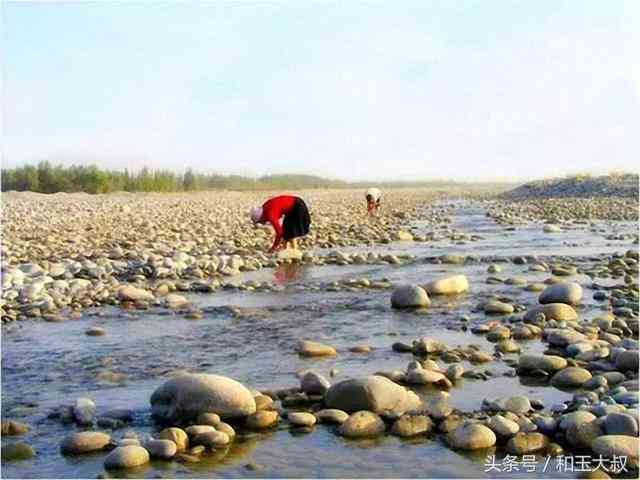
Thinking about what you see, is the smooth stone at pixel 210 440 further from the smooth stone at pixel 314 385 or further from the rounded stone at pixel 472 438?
the rounded stone at pixel 472 438

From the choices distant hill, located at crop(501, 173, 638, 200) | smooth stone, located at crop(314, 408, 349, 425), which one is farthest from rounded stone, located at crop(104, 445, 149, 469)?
distant hill, located at crop(501, 173, 638, 200)

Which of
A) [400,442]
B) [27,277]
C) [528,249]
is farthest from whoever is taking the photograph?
[528,249]

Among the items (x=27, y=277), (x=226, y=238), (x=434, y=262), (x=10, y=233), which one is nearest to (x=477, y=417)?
(x=27, y=277)

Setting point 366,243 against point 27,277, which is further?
point 366,243

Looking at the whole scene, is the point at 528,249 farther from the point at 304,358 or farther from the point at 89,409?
the point at 89,409

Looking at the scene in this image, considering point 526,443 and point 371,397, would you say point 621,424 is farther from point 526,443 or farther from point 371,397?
point 371,397

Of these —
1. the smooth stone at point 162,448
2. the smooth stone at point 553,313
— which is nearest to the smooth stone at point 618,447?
the smooth stone at point 162,448

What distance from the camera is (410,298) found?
8.74 m

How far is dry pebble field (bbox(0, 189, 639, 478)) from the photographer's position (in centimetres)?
423

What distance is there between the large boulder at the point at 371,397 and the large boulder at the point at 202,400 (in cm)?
54

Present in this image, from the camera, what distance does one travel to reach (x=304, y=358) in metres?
6.48

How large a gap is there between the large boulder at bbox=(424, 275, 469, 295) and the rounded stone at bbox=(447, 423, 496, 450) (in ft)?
17.1

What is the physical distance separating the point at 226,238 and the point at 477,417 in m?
12.6

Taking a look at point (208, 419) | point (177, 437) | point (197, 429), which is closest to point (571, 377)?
point (208, 419)
